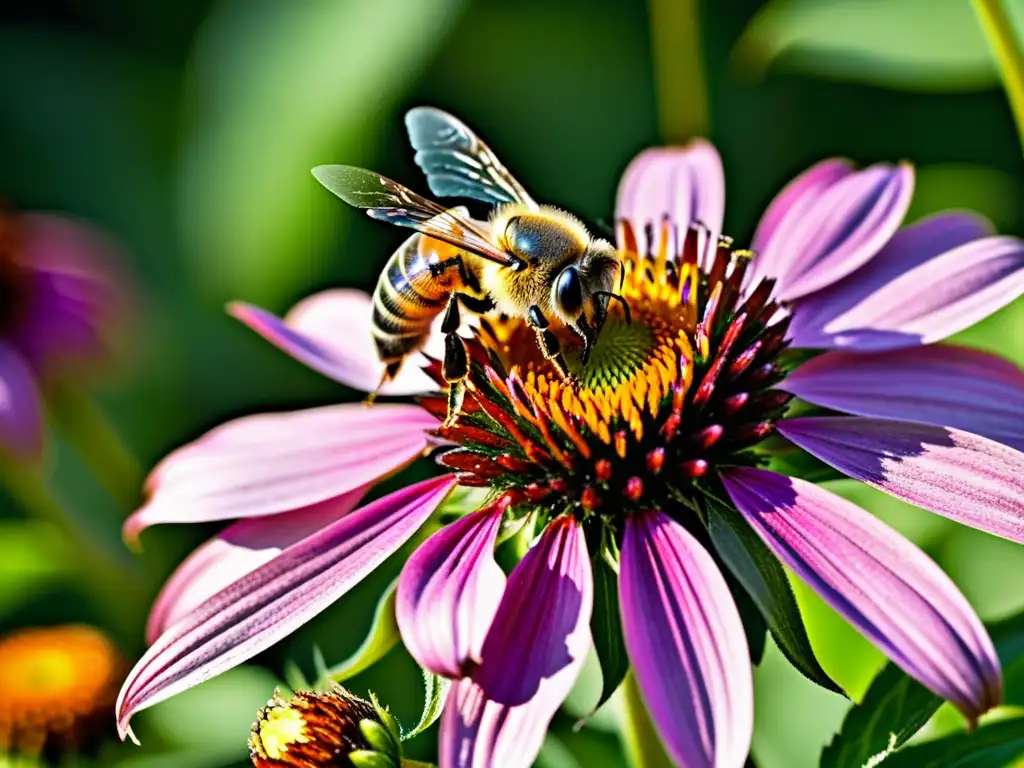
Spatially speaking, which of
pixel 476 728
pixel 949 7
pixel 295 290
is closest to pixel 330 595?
pixel 476 728

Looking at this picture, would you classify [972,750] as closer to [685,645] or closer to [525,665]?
[685,645]

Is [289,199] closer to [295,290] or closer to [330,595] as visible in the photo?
[295,290]

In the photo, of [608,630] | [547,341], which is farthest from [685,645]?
[547,341]

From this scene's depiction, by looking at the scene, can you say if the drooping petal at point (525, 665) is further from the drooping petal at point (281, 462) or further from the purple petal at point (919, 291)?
the purple petal at point (919, 291)

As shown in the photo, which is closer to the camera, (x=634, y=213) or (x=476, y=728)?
(x=476, y=728)

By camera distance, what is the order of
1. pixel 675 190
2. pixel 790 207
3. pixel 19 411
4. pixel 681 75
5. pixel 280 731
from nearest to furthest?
pixel 280 731 → pixel 790 207 → pixel 675 190 → pixel 19 411 → pixel 681 75

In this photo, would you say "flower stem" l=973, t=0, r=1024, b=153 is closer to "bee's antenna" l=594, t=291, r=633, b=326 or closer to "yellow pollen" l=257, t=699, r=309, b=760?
"bee's antenna" l=594, t=291, r=633, b=326
